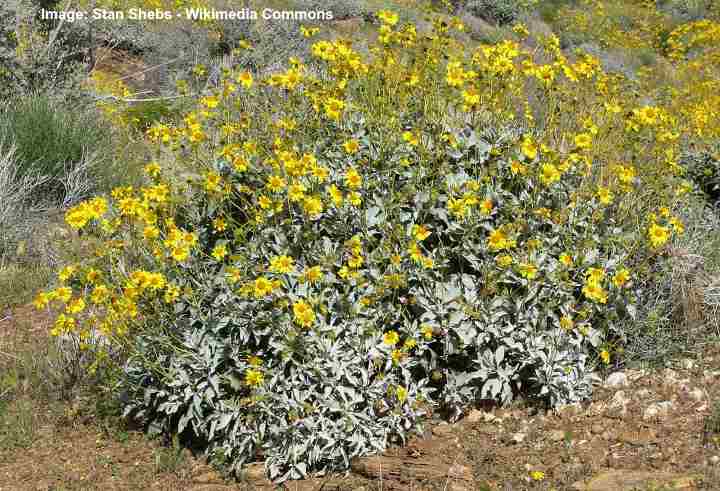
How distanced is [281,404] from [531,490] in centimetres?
103

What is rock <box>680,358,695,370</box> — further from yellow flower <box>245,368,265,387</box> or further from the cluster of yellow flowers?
yellow flower <box>245,368,265,387</box>

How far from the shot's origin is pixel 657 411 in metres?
2.94

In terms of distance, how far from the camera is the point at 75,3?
8.75 meters

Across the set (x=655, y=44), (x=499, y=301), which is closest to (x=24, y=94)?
(x=499, y=301)

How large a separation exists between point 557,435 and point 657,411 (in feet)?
1.42

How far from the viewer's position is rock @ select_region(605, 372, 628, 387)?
3167mm

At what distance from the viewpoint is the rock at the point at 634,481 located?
2410 millimetres

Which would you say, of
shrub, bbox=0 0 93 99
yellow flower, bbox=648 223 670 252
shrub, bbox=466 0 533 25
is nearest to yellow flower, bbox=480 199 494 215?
yellow flower, bbox=648 223 670 252

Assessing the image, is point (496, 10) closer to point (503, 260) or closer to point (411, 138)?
point (411, 138)

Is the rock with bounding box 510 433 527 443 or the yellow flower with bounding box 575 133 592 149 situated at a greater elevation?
the yellow flower with bounding box 575 133 592 149

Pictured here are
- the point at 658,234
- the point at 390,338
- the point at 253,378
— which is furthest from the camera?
the point at 658,234

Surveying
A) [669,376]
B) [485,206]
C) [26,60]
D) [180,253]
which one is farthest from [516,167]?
[26,60]

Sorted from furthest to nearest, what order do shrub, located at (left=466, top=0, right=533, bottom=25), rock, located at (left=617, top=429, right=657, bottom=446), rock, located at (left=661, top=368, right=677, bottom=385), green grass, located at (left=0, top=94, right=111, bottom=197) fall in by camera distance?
shrub, located at (left=466, top=0, right=533, bottom=25)
green grass, located at (left=0, top=94, right=111, bottom=197)
rock, located at (left=661, top=368, right=677, bottom=385)
rock, located at (left=617, top=429, right=657, bottom=446)

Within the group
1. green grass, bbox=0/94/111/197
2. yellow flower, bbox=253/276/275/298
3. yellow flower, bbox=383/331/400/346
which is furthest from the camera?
green grass, bbox=0/94/111/197
